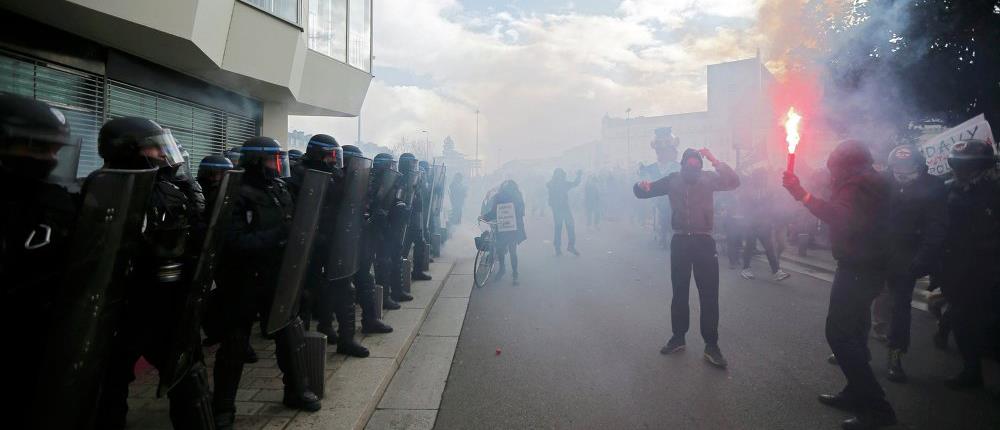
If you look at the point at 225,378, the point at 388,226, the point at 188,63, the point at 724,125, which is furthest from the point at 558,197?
the point at 724,125

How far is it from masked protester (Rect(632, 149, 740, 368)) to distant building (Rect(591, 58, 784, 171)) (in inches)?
311

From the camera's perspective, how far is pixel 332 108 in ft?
37.6

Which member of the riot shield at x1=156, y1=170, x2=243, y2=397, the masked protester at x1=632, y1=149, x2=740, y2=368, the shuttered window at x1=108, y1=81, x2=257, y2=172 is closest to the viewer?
the riot shield at x1=156, y1=170, x2=243, y2=397

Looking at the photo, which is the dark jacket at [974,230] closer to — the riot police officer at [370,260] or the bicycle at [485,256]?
the riot police officer at [370,260]

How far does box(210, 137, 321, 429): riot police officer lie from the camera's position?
294 centimetres

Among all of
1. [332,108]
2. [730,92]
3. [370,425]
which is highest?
[730,92]

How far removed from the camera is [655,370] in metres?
4.17

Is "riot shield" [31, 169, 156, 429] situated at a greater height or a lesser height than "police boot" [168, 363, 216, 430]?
greater

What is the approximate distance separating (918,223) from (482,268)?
5.33 meters

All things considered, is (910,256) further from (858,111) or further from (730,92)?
(730,92)

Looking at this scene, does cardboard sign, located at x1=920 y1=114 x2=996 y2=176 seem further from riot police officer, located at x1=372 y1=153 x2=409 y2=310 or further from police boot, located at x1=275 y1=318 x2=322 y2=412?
police boot, located at x1=275 y1=318 x2=322 y2=412

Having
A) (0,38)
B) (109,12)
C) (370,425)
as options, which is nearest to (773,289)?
(370,425)

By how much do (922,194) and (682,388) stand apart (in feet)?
8.55

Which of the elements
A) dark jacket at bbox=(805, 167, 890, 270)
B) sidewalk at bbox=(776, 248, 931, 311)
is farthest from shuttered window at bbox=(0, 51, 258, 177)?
sidewalk at bbox=(776, 248, 931, 311)
